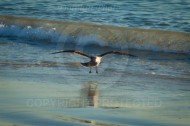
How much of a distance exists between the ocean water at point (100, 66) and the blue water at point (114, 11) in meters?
0.03

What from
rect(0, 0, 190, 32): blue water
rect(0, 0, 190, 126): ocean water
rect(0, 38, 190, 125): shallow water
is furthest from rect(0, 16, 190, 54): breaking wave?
rect(0, 38, 190, 125): shallow water

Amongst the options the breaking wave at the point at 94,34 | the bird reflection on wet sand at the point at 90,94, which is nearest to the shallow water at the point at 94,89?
the bird reflection on wet sand at the point at 90,94

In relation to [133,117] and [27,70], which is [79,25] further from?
[133,117]

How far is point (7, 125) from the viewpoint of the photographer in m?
7.38

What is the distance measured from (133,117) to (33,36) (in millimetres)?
8828

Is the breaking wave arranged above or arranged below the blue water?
below

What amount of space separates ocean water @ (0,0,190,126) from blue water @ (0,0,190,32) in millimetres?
26

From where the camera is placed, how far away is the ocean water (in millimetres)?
8047

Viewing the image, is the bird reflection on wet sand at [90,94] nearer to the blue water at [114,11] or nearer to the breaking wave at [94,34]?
the breaking wave at [94,34]

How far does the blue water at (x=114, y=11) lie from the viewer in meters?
16.2

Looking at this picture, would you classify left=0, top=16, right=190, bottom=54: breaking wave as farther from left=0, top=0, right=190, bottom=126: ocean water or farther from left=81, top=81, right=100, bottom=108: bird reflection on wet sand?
Result: left=81, top=81, right=100, bottom=108: bird reflection on wet sand

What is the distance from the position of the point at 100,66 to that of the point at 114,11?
6.46 m

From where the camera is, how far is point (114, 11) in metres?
18.0

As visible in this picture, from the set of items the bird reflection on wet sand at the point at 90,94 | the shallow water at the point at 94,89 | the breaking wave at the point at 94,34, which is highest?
the breaking wave at the point at 94,34
